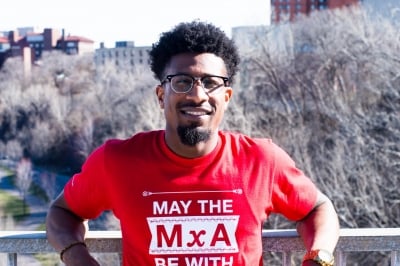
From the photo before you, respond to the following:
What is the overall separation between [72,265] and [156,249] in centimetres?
26

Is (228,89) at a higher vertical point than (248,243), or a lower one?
higher

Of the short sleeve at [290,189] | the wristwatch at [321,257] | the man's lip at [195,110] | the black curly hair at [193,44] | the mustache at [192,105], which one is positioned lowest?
the wristwatch at [321,257]

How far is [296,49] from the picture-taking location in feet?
80.0

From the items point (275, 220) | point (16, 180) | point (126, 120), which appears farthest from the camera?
point (16, 180)

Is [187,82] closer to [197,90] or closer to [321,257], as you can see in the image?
[197,90]

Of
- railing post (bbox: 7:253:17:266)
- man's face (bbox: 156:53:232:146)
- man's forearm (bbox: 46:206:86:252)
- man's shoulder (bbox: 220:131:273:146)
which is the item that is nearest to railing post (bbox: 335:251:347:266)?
man's shoulder (bbox: 220:131:273:146)

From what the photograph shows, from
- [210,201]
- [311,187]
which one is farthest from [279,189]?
[210,201]

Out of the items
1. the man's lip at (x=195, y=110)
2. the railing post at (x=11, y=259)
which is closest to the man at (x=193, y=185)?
the man's lip at (x=195, y=110)

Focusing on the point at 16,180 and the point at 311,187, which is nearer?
the point at 311,187

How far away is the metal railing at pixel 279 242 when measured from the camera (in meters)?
2.19

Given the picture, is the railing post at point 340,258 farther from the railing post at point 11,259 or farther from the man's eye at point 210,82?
the railing post at point 11,259

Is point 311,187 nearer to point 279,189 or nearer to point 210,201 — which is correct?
point 279,189

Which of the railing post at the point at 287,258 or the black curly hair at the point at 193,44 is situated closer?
the black curly hair at the point at 193,44

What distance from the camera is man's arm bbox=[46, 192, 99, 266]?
6.35 feet
